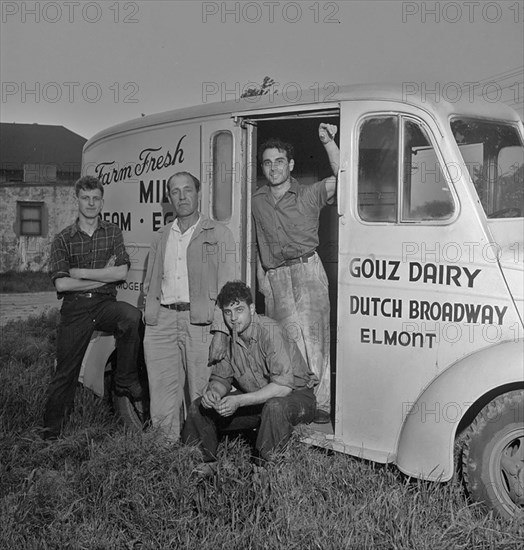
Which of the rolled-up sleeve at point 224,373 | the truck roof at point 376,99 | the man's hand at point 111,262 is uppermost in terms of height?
the truck roof at point 376,99

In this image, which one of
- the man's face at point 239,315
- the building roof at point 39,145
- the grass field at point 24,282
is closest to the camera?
the man's face at point 239,315

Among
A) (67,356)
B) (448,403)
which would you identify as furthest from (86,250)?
(448,403)

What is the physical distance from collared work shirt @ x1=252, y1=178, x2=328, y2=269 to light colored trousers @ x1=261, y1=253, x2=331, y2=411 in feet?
0.42

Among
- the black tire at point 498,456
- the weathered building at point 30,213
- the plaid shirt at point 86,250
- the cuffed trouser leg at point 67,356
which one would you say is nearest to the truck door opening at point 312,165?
the plaid shirt at point 86,250

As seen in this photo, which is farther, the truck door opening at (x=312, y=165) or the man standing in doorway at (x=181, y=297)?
the truck door opening at (x=312, y=165)

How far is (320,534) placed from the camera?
161 inches

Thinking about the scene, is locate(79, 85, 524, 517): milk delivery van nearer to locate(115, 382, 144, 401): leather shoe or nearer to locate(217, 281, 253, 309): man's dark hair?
locate(217, 281, 253, 309): man's dark hair

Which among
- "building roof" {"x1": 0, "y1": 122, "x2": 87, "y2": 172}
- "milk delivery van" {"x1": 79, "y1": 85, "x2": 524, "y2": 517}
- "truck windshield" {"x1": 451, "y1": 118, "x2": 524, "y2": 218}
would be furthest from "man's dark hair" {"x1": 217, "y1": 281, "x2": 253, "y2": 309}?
"building roof" {"x1": 0, "y1": 122, "x2": 87, "y2": 172}

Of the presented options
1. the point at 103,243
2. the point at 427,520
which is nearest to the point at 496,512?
the point at 427,520

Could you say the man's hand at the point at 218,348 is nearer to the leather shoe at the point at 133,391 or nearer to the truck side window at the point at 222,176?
the truck side window at the point at 222,176

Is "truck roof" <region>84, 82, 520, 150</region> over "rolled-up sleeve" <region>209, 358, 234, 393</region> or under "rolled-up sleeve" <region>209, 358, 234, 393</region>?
over

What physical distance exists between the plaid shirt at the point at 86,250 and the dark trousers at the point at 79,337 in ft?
0.49

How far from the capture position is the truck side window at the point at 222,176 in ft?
19.8

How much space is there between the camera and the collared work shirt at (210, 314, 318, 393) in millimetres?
5223
